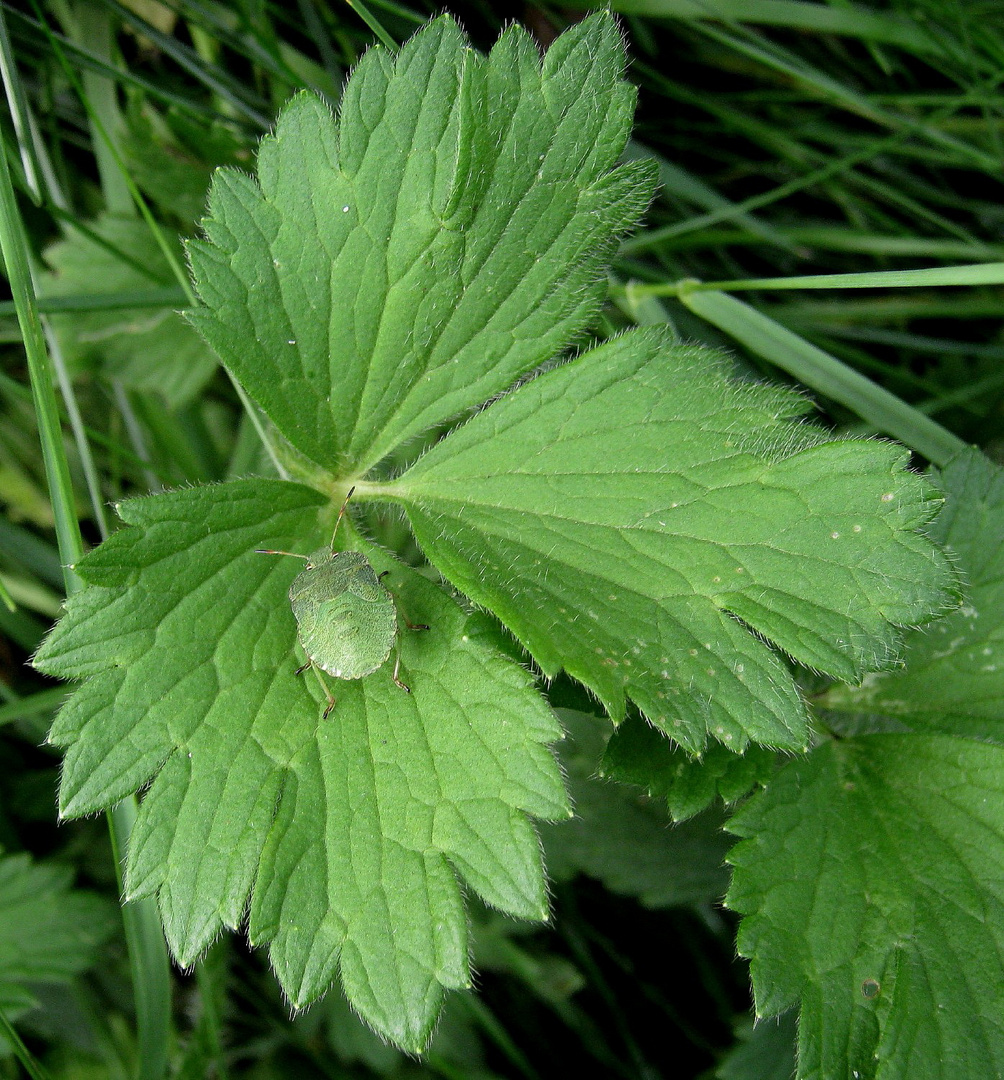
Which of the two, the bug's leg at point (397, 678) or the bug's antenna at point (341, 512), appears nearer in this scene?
the bug's leg at point (397, 678)

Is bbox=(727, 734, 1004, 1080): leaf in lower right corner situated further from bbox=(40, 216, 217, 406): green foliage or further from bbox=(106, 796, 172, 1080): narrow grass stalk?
bbox=(40, 216, 217, 406): green foliage

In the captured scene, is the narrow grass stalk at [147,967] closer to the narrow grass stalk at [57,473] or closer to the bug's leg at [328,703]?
the narrow grass stalk at [57,473]

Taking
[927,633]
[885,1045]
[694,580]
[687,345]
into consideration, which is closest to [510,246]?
[687,345]

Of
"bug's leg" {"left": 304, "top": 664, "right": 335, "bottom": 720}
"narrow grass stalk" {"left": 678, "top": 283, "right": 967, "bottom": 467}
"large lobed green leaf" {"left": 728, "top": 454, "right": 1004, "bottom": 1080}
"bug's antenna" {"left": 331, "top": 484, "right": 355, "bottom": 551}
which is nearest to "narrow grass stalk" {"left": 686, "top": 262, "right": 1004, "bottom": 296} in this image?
"narrow grass stalk" {"left": 678, "top": 283, "right": 967, "bottom": 467}

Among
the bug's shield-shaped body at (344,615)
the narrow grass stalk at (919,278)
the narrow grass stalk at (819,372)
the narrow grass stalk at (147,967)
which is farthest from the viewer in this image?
the narrow grass stalk at (819,372)

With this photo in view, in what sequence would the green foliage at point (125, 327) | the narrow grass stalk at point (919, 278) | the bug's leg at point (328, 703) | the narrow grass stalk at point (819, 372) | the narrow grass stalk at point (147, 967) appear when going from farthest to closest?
the green foliage at point (125, 327) → the narrow grass stalk at point (819, 372) → the narrow grass stalk at point (147, 967) → the narrow grass stalk at point (919, 278) → the bug's leg at point (328, 703)

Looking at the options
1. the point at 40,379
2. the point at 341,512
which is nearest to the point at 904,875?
the point at 341,512

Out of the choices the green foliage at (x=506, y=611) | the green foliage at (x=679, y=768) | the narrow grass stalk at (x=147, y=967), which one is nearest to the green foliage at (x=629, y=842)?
the green foliage at (x=506, y=611)

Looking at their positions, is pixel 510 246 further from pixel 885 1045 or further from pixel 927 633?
pixel 885 1045
